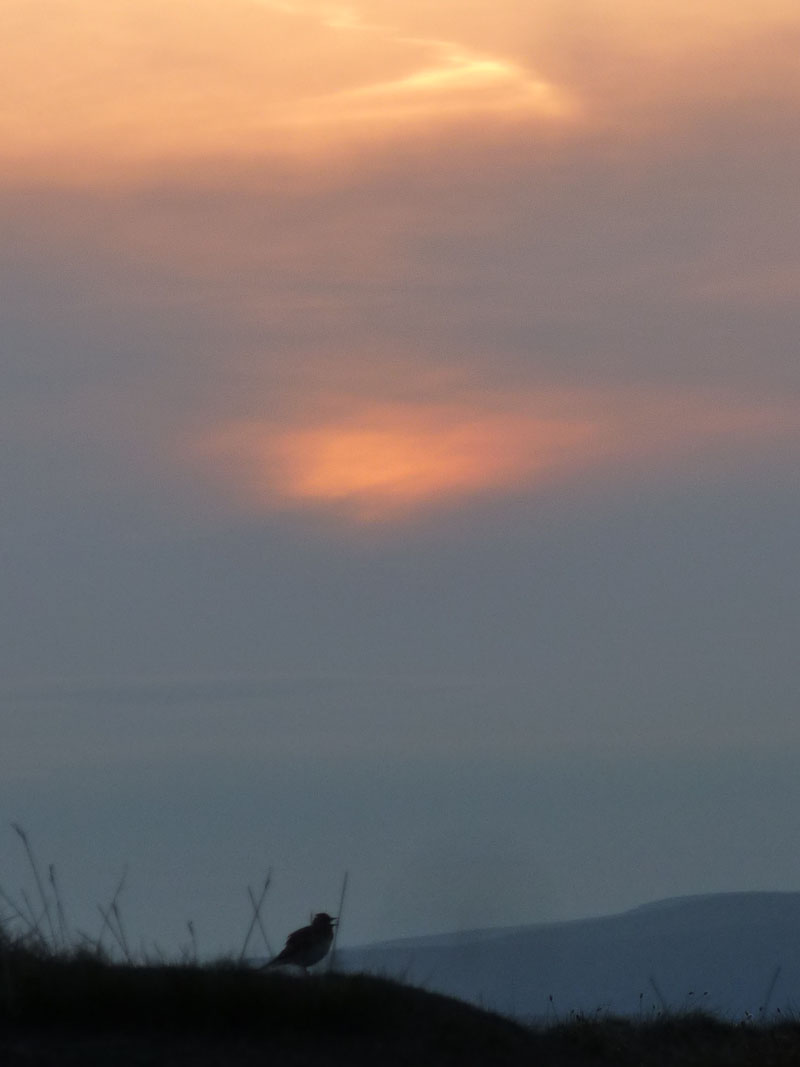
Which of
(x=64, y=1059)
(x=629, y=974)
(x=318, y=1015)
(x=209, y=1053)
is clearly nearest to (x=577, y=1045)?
(x=318, y=1015)

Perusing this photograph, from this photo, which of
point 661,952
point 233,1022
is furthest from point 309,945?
point 661,952

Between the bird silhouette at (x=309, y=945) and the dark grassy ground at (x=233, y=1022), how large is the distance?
1.48 metres

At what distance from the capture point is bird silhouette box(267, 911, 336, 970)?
520 inches

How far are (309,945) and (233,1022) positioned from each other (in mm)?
2241

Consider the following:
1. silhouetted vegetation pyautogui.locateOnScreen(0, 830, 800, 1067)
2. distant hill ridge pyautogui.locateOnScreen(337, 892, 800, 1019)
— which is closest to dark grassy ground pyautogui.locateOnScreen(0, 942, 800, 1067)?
silhouetted vegetation pyautogui.locateOnScreen(0, 830, 800, 1067)

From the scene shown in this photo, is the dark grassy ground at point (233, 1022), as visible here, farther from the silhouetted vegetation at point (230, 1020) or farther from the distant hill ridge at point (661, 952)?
the distant hill ridge at point (661, 952)

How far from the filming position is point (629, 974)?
7262 cm

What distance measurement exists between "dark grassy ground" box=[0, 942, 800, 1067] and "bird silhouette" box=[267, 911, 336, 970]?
58.3 inches

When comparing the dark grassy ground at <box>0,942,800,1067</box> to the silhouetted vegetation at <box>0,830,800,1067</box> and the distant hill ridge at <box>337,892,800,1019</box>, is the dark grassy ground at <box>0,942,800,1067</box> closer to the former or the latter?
the silhouetted vegetation at <box>0,830,800,1067</box>

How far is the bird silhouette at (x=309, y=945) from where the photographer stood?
13211mm

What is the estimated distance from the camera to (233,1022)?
11062mm

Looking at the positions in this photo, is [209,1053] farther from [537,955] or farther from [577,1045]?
[537,955]

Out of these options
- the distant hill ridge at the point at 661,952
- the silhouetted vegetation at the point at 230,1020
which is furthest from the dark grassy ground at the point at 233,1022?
the distant hill ridge at the point at 661,952

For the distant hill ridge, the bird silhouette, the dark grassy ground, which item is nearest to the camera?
the dark grassy ground
